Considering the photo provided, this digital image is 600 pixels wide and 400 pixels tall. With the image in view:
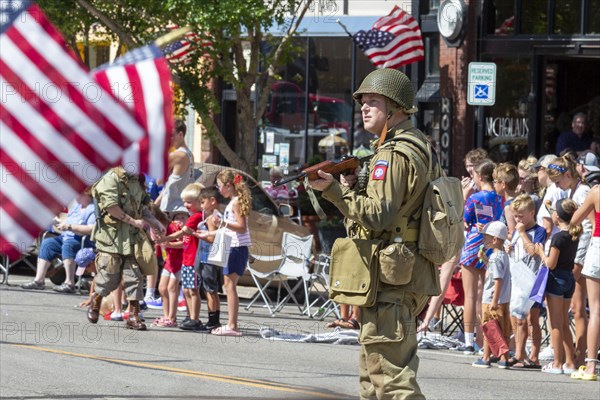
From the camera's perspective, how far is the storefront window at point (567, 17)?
1870cm

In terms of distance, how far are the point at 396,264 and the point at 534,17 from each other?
13.1 meters

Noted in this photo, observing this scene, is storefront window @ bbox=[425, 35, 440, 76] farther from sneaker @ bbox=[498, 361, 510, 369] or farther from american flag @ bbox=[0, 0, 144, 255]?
american flag @ bbox=[0, 0, 144, 255]

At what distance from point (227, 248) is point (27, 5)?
921 centimetres

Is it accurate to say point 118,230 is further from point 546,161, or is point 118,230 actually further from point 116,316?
point 546,161

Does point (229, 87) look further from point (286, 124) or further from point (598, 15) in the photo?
point (598, 15)

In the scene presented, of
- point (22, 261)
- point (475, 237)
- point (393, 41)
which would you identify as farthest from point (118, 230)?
point (393, 41)

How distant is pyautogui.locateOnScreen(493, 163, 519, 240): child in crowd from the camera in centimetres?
1209

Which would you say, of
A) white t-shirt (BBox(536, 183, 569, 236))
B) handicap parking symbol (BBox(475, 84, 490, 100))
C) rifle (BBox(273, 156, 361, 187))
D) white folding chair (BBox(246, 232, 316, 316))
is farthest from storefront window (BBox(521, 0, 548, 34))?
rifle (BBox(273, 156, 361, 187))

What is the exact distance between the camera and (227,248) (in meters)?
13.0

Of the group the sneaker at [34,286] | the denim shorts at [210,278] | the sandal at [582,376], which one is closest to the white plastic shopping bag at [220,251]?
the denim shorts at [210,278]

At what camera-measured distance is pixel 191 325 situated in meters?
13.3

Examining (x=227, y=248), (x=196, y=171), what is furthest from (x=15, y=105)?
(x=196, y=171)

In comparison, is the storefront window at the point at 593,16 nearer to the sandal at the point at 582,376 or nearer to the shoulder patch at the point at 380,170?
the sandal at the point at 582,376

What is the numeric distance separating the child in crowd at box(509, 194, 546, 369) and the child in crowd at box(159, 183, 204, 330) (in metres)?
3.51
